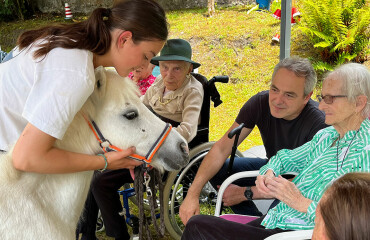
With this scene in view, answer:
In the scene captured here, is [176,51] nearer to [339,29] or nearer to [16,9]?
[339,29]

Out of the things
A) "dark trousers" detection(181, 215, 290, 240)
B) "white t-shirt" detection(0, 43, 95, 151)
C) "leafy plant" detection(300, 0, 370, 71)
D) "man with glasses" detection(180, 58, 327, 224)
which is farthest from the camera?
"leafy plant" detection(300, 0, 370, 71)

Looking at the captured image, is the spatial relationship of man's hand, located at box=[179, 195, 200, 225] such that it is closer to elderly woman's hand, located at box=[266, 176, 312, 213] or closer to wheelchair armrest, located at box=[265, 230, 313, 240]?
elderly woman's hand, located at box=[266, 176, 312, 213]

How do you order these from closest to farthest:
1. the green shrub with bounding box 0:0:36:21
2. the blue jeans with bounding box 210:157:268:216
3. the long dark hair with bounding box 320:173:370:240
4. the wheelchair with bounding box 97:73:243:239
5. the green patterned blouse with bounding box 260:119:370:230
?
1. the long dark hair with bounding box 320:173:370:240
2. the green patterned blouse with bounding box 260:119:370:230
3. the blue jeans with bounding box 210:157:268:216
4. the wheelchair with bounding box 97:73:243:239
5. the green shrub with bounding box 0:0:36:21

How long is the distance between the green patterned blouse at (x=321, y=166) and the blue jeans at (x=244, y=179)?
0.51 metres

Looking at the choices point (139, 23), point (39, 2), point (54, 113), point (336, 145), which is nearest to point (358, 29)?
point (336, 145)

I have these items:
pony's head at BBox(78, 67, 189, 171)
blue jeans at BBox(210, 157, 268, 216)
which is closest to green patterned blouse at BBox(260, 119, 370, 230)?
blue jeans at BBox(210, 157, 268, 216)

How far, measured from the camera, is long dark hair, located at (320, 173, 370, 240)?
0.89 meters

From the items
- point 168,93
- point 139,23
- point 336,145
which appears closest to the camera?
point 139,23

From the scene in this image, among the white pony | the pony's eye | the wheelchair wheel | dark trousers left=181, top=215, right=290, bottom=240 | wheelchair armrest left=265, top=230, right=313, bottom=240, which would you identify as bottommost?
the wheelchair wheel

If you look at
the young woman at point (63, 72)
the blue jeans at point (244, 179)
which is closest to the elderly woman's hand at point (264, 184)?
the blue jeans at point (244, 179)

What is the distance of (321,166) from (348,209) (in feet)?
3.17

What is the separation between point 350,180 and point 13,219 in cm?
124

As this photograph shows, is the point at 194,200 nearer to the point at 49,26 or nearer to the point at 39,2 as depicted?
the point at 49,26

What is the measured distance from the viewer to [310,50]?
694cm
